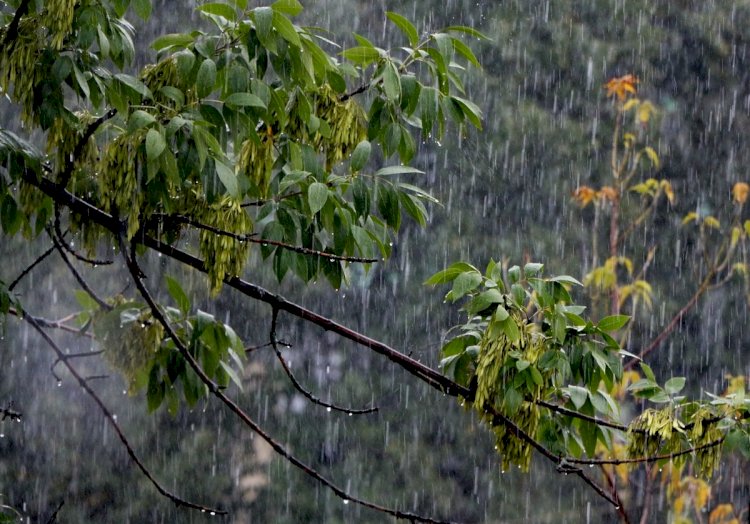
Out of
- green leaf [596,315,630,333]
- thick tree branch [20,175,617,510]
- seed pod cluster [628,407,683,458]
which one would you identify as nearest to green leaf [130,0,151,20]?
thick tree branch [20,175,617,510]

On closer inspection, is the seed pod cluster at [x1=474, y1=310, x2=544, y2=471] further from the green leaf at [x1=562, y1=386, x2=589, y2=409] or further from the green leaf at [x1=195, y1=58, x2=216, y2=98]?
the green leaf at [x1=195, y1=58, x2=216, y2=98]

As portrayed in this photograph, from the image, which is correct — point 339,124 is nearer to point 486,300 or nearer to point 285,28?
point 285,28

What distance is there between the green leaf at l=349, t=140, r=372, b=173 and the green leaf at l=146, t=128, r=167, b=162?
0.28 meters

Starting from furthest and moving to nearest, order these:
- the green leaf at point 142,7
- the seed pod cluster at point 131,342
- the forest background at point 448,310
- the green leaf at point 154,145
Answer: the forest background at point 448,310
the seed pod cluster at point 131,342
the green leaf at point 142,7
the green leaf at point 154,145

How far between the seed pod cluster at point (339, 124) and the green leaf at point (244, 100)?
17 cm

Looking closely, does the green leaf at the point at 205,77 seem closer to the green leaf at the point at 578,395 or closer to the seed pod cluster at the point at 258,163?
the seed pod cluster at the point at 258,163

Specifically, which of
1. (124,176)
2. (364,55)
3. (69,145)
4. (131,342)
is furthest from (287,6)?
(131,342)

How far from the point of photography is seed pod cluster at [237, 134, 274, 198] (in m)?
1.46

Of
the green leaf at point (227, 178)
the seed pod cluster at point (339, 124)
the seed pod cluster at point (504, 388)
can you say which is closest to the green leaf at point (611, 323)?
the seed pod cluster at point (504, 388)

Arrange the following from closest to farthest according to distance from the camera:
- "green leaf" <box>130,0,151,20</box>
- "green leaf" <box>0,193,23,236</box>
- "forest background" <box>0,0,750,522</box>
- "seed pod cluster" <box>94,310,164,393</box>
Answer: "green leaf" <box>130,0,151,20</box>
"green leaf" <box>0,193,23,236</box>
"seed pod cluster" <box>94,310,164,393</box>
"forest background" <box>0,0,750,522</box>

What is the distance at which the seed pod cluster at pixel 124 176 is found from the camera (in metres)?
1.30

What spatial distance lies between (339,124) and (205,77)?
217 millimetres

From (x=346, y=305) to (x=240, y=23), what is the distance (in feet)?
16.8

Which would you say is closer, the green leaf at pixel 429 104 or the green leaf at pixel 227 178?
Answer: the green leaf at pixel 227 178
